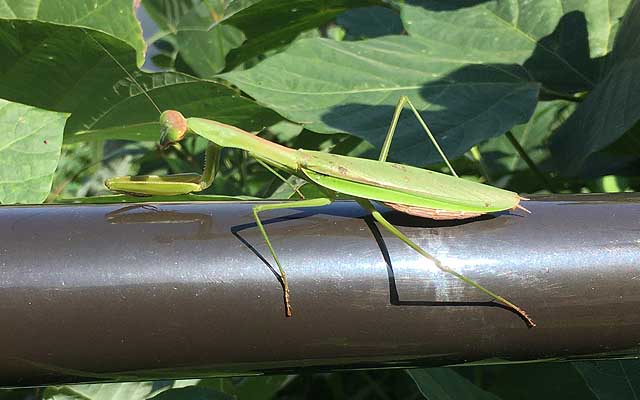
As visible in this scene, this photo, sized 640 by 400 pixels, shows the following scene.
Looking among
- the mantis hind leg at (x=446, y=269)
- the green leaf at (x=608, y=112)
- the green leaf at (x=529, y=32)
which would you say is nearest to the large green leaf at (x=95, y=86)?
the green leaf at (x=529, y=32)

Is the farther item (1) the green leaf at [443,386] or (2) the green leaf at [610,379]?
(2) the green leaf at [610,379]

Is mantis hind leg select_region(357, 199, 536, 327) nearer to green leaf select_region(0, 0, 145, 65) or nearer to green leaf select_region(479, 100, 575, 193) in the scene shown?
green leaf select_region(0, 0, 145, 65)

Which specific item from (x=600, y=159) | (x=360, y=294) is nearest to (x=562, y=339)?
(x=360, y=294)

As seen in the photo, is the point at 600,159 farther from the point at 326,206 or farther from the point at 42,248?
the point at 42,248

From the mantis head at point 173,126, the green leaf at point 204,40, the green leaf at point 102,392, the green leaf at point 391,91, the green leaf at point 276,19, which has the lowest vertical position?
the green leaf at point 102,392

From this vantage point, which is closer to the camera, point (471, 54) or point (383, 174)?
point (383, 174)

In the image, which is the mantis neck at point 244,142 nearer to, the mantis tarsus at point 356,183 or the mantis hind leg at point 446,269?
the mantis tarsus at point 356,183
